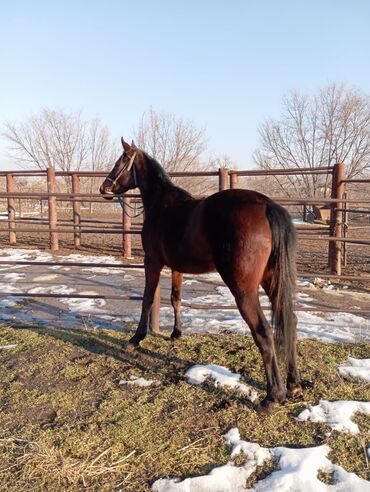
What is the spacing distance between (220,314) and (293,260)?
2284 millimetres

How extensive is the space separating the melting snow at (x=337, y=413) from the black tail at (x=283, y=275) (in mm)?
371

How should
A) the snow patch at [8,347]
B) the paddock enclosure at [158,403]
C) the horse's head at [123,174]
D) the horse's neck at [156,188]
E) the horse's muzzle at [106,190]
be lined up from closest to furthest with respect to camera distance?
the paddock enclosure at [158,403] → the horse's neck at [156,188] → the snow patch at [8,347] → the horse's head at [123,174] → the horse's muzzle at [106,190]

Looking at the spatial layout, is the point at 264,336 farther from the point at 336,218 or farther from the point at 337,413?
the point at 336,218

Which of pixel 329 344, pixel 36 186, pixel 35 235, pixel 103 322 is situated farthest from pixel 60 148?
pixel 329 344

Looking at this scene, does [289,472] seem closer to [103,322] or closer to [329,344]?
[329,344]

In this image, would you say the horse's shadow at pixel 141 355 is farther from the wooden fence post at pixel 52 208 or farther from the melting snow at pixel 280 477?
the wooden fence post at pixel 52 208

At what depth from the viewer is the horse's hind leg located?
8.39 feet

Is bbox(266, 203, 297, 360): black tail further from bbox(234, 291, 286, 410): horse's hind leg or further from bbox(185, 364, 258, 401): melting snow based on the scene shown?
bbox(185, 364, 258, 401): melting snow

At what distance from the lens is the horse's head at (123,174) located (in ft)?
12.2

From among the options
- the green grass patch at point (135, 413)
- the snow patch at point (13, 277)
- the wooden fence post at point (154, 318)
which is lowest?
the green grass patch at point (135, 413)

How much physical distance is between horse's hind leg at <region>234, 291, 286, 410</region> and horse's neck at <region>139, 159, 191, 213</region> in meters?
1.22

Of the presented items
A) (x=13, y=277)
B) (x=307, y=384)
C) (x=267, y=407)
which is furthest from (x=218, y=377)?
(x=13, y=277)

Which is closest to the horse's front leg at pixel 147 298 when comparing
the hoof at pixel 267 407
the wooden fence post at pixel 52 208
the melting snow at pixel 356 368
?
the hoof at pixel 267 407

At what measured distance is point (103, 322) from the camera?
4410 mm
